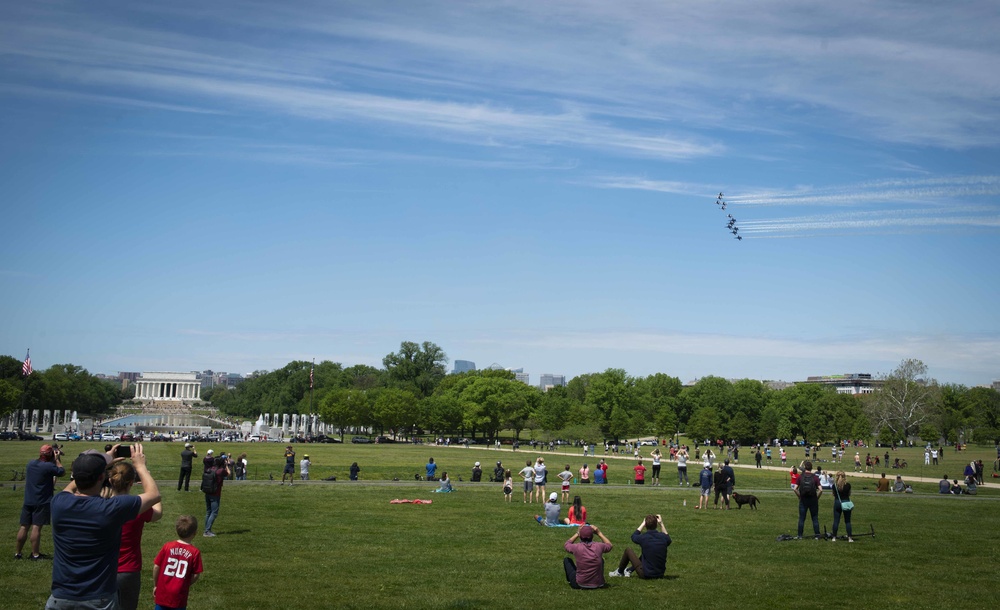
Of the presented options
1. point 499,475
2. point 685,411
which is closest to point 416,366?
A: point 685,411

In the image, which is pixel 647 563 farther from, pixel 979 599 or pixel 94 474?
pixel 94 474

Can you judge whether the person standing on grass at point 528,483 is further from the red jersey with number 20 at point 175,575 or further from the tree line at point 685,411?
the tree line at point 685,411

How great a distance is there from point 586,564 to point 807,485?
10055 millimetres

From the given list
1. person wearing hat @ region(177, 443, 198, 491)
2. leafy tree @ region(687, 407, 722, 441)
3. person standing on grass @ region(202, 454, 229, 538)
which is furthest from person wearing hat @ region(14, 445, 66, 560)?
leafy tree @ region(687, 407, 722, 441)

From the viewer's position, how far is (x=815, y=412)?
138125 millimetres

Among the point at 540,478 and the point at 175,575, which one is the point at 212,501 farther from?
the point at 540,478

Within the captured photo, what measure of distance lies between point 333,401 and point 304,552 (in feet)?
397

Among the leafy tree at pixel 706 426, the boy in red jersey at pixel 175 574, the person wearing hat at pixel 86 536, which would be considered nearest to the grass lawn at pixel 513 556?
the boy in red jersey at pixel 175 574

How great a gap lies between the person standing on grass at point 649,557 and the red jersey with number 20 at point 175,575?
10.8 m

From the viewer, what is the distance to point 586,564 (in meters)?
17.2

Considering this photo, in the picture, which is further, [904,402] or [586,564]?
[904,402]

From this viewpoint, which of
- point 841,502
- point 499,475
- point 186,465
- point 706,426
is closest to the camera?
point 841,502

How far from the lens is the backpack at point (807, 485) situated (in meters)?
24.2

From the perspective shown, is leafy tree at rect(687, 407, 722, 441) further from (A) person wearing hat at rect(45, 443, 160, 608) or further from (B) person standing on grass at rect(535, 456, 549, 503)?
(A) person wearing hat at rect(45, 443, 160, 608)
